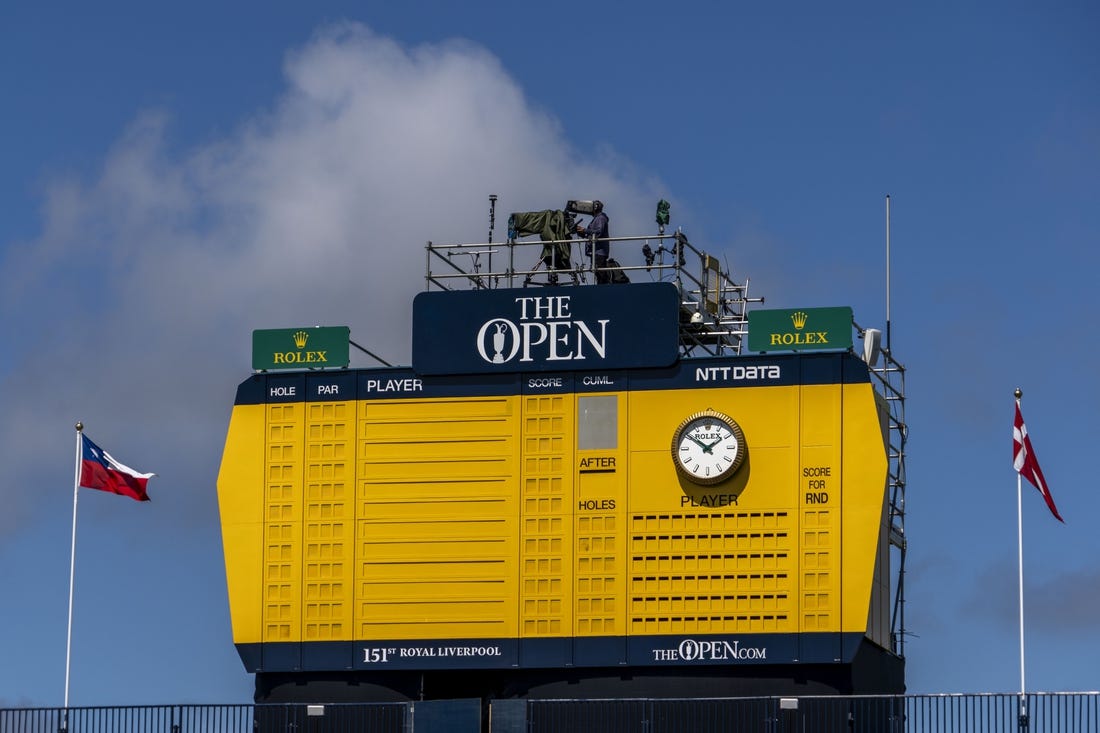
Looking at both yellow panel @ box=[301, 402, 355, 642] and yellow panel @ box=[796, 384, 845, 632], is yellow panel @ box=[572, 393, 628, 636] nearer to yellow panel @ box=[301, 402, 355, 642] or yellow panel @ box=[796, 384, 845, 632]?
yellow panel @ box=[796, 384, 845, 632]

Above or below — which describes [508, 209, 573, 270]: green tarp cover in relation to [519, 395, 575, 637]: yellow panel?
above

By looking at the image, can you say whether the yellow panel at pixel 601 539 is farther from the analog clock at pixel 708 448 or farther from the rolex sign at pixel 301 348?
the rolex sign at pixel 301 348

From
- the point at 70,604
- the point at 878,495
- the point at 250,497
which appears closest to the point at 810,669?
the point at 878,495

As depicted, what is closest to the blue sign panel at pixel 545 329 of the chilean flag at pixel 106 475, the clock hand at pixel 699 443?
the clock hand at pixel 699 443

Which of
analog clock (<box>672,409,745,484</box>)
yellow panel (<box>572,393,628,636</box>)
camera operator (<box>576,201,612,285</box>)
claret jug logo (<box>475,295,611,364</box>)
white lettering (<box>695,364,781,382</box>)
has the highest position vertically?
camera operator (<box>576,201,612,285</box>)

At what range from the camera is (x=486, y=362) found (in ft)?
176

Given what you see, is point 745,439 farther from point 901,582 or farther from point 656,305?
point 901,582

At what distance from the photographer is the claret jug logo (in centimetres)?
5328

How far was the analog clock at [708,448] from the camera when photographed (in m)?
51.9

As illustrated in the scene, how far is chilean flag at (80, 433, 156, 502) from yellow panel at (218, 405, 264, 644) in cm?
419

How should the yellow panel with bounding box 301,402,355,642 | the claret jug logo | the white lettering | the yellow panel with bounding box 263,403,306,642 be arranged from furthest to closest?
the yellow panel with bounding box 263,403,306,642 → the yellow panel with bounding box 301,402,355,642 → the claret jug logo → the white lettering

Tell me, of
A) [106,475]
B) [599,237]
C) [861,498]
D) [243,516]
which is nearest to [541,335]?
[599,237]

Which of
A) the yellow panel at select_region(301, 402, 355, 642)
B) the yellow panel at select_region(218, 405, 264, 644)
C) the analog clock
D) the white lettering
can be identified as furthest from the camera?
the yellow panel at select_region(218, 405, 264, 644)

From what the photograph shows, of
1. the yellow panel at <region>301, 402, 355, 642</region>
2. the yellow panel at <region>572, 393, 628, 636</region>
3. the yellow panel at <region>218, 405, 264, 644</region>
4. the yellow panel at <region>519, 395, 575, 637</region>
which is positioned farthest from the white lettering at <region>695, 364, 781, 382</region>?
the yellow panel at <region>218, 405, 264, 644</region>
